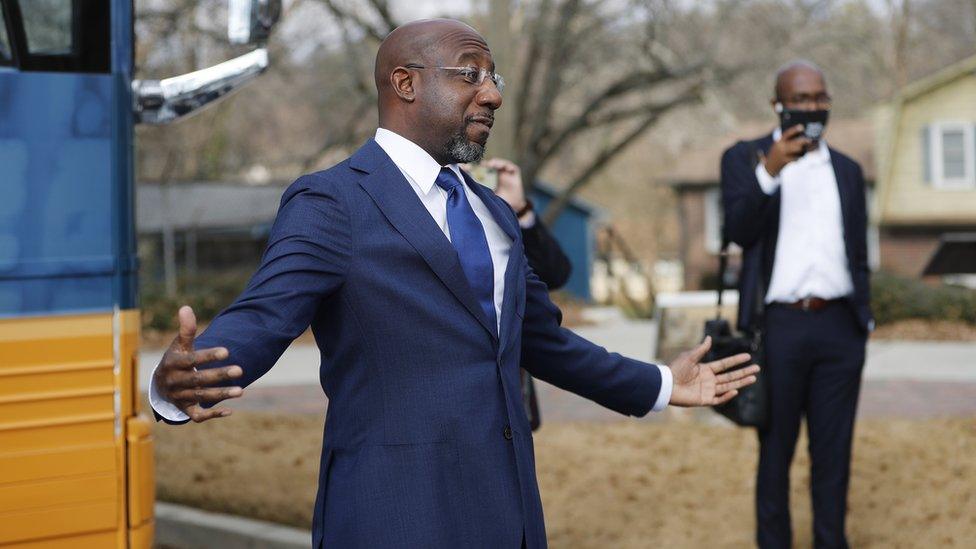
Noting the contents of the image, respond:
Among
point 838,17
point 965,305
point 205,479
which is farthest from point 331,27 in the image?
point 205,479

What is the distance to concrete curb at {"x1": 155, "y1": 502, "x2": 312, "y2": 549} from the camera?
611 centimetres

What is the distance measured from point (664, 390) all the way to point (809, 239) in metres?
2.13

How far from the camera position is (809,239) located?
500 centimetres

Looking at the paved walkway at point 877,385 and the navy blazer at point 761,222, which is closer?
the navy blazer at point 761,222

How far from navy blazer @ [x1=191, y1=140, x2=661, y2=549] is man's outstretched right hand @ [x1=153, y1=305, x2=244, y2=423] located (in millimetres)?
211

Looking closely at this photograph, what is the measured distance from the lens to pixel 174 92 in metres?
4.03

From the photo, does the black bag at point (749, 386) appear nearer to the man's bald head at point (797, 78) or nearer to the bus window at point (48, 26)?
the man's bald head at point (797, 78)

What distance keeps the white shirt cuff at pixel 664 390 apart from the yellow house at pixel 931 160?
89.6 ft

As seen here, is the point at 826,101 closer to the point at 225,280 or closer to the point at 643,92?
the point at 643,92

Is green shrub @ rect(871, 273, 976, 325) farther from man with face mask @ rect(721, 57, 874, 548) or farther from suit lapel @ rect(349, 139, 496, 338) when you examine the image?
suit lapel @ rect(349, 139, 496, 338)

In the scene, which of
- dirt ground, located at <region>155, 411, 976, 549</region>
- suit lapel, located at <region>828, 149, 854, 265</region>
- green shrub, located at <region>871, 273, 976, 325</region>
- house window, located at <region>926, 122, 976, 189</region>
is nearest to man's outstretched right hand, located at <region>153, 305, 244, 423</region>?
suit lapel, located at <region>828, 149, 854, 265</region>

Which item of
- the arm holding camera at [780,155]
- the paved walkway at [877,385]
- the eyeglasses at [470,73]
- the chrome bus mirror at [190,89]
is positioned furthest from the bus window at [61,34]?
the paved walkway at [877,385]

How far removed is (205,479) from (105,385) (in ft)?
13.7

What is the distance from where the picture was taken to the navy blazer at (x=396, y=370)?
251 centimetres
